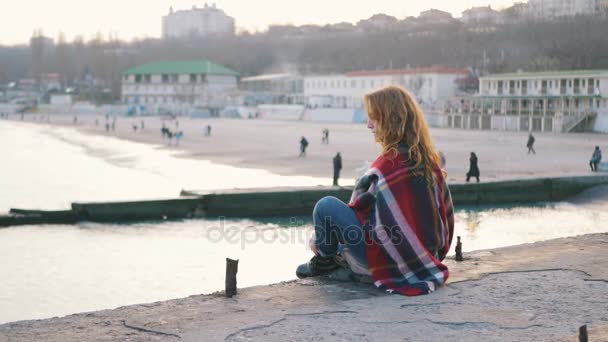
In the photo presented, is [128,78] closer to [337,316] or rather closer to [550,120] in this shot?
[550,120]

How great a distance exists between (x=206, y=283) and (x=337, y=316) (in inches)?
280

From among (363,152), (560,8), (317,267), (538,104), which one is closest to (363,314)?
(317,267)

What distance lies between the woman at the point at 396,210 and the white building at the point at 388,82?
233ft

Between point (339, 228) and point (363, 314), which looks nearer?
point (363, 314)

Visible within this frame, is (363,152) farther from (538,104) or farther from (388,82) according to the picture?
(388,82)

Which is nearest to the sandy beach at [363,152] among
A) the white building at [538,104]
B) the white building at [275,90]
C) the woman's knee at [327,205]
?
the white building at [538,104]

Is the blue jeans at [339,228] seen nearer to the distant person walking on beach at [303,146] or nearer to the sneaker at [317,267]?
the sneaker at [317,267]

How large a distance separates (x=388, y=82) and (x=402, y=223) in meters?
80.2

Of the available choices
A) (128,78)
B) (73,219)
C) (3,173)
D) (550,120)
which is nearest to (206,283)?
(73,219)

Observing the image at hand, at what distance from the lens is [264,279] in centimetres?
1216

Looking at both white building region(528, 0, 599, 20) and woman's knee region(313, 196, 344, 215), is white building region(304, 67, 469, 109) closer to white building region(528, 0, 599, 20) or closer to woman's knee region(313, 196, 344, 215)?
woman's knee region(313, 196, 344, 215)

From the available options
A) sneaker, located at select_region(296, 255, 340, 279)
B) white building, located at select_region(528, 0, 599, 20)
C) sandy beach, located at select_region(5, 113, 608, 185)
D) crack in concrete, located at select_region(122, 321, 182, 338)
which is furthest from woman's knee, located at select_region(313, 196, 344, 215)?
white building, located at select_region(528, 0, 599, 20)

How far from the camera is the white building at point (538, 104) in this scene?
5697 centimetres

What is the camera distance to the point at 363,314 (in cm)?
515
